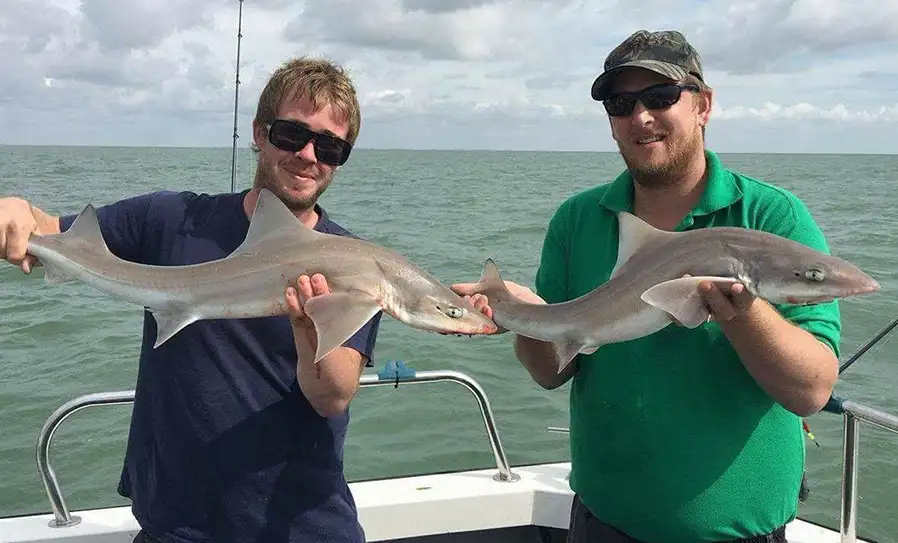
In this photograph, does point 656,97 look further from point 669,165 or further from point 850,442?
point 850,442

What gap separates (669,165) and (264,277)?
5.31 ft

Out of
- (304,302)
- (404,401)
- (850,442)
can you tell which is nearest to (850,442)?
(850,442)

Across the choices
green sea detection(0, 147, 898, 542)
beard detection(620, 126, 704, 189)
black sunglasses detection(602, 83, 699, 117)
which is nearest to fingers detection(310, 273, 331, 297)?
beard detection(620, 126, 704, 189)

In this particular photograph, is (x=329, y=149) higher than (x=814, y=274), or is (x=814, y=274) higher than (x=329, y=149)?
(x=329, y=149)

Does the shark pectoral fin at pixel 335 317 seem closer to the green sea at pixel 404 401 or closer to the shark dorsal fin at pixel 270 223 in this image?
the shark dorsal fin at pixel 270 223

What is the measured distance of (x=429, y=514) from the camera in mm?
4043

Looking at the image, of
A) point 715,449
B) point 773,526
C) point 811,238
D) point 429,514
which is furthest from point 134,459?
point 811,238

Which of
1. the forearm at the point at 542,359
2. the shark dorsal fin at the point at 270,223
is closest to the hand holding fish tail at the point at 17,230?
the shark dorsal fin at the point at 270,223

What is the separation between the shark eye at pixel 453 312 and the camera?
2.91 metres

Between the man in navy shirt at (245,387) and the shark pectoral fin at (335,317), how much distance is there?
8 cm

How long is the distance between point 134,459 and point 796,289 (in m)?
2.47

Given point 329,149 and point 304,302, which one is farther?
point 329,149

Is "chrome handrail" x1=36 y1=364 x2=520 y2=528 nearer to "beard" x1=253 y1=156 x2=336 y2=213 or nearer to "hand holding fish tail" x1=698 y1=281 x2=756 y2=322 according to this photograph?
"beard" x1=253 y1=156 x2=336 y2=213

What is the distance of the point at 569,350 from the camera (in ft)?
9.25
